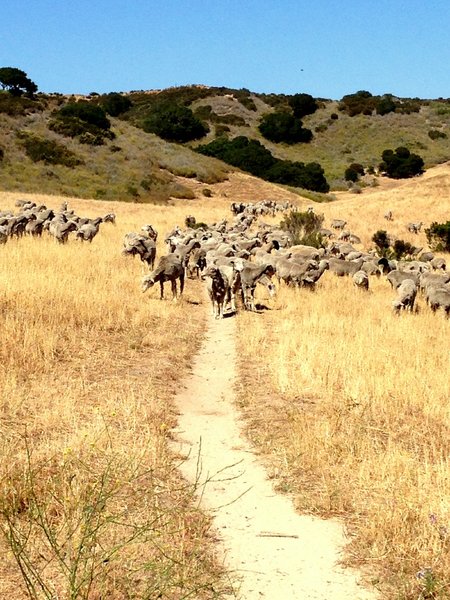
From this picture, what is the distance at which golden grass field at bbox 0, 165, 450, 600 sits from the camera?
17.3 feet

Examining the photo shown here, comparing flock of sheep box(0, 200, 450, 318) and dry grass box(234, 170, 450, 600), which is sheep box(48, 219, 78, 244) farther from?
dry grass box(234, 170, 450, 600)

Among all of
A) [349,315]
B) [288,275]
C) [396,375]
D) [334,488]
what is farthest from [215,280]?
A: [334,488]

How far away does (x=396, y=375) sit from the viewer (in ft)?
A: 35.9

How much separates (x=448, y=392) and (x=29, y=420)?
6.23m

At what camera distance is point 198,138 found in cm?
8844

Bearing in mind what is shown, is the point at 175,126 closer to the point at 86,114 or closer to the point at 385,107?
the point at 86,114

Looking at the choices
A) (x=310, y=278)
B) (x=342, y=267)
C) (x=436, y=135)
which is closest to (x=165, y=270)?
(x=310, y=278)

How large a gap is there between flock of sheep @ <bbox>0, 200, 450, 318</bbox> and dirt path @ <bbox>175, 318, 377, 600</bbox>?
7.83 meters

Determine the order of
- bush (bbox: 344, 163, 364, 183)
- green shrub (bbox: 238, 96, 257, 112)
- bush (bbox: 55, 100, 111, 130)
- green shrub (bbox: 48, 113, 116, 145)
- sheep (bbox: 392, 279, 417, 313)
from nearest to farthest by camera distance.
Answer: sheep (bbox: 392, 279, 417, 313) < green shrub (bbox: 48, 113, 116, 145) < bush (bbox: 55, 100, 111, 130) < bush (bbox: 344, 163, 364, 183) < green shrub (bbox: 238, 96, 257, 112)

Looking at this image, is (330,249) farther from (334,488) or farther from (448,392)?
(334,488)

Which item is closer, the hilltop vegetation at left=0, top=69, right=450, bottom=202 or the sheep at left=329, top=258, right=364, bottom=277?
the sheep at left=329, top=258, right=364, bottom=277

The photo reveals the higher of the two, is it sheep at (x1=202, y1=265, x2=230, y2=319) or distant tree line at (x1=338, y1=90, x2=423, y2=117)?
distant tree line at (x1=338, y1=90, x2=423, y2=117)

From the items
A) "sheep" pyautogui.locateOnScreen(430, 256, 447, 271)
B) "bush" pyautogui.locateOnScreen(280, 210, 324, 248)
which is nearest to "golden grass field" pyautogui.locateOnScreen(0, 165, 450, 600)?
"sheep" pyautogui.locateOnScreen(430, 256, 447, 271)

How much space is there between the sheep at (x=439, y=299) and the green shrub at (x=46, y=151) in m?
44.6
